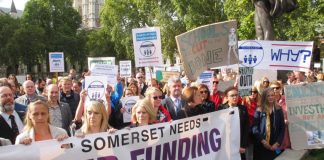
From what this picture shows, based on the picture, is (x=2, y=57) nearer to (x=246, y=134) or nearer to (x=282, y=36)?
(x=282, y=36)

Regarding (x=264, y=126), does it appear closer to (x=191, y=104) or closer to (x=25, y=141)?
(x=191, y=104)

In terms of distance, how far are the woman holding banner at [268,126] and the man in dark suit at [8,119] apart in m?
A: 3.00

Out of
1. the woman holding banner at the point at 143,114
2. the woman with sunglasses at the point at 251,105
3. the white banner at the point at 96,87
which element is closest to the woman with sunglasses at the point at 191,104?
the woman holding banner at the point at 143,114

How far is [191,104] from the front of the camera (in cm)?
588

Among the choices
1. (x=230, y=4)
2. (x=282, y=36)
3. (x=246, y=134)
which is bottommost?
(x=246, y=134)

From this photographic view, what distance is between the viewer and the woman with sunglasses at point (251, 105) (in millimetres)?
6723

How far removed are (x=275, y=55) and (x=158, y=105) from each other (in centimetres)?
325

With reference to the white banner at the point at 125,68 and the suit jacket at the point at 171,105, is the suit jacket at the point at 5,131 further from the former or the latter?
the white banner at the point at 125,68

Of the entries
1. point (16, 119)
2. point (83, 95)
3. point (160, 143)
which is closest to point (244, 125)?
point (160, 143)

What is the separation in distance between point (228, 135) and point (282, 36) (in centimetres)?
2656

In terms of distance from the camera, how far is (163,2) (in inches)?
1960

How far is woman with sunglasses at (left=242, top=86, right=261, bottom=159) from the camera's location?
672cm

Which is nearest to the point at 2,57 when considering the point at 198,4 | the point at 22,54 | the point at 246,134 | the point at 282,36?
the point at 22,54

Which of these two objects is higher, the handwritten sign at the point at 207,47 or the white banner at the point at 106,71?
the handwritten sign at the point at 207,47
